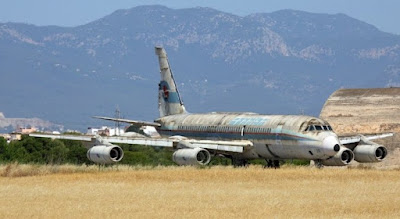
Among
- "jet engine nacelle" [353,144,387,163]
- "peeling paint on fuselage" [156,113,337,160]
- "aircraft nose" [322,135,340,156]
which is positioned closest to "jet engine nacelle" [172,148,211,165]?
"peeling paint on fuselage" [156,113,337,160]

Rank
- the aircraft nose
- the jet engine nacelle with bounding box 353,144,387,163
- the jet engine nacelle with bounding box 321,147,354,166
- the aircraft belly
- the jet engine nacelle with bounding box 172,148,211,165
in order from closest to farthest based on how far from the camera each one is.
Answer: the aircraft nose, the aircraft belly, the jet engine nacelle with bounding box 321,147,354,166, the jet engine nacelle with bounding box 172,148,211,165, the jet engine nacelle with bounding box 353,144,387,163

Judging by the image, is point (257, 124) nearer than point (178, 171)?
No

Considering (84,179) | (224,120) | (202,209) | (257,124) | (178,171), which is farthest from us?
(224,120)

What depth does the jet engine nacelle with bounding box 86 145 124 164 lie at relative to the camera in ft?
207

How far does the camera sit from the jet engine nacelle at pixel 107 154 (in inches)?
2489

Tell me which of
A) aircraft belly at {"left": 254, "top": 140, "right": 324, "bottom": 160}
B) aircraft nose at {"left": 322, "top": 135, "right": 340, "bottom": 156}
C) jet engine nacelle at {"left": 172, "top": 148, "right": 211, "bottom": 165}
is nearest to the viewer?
aircraft nose at {"left": 322, "top": 135, "right": 340, "bottom": 156}

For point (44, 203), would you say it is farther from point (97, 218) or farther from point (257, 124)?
point (257, 124)

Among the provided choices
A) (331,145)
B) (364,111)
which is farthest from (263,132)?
(364,111)

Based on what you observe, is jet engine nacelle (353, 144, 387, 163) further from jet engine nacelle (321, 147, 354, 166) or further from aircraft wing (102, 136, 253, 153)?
aircraft wing (102, 136, 253, 153)

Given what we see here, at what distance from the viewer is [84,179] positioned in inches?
2053

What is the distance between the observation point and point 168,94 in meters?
80.9

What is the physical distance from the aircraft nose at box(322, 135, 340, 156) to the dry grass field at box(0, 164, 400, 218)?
2.52m

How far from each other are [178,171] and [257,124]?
33.5 feet

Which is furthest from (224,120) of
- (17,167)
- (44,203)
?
(44,203)
